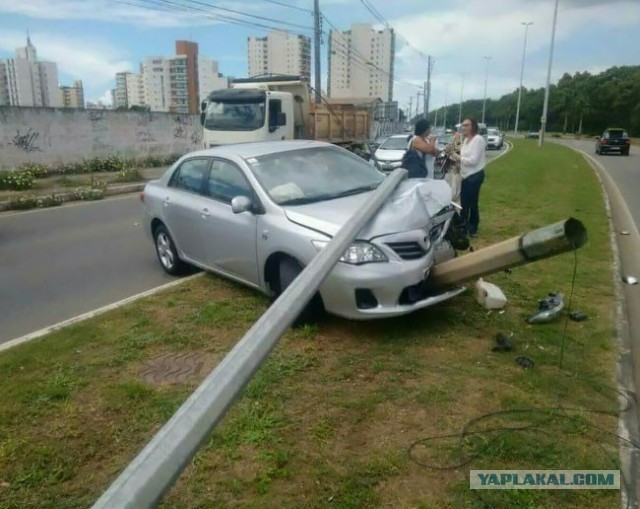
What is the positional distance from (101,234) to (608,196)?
11.3 m

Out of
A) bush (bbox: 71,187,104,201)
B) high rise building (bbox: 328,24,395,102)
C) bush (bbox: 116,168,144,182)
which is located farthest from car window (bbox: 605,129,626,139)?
bush (bbox: 71,187,104,201)

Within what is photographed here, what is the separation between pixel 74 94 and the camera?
4347 cm

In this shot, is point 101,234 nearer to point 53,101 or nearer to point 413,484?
point 413,484

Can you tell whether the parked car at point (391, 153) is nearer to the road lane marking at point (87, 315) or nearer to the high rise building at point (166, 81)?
the road lane marking at point (87, 315)

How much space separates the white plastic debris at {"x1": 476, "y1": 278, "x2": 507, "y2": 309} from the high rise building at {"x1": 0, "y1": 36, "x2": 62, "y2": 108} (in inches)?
1238

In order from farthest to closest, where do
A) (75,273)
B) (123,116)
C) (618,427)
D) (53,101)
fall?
(53,101) < (123,116) < (75,273) < (618,427)

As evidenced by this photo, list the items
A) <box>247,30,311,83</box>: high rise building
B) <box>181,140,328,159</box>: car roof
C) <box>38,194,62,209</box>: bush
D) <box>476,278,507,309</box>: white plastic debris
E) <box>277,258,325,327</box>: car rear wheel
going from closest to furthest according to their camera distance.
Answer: <box>277,258,325,327</box>: car rear wheel < <box>476,278,507,309</box>: white plastic debris < <box>181,140,328,159</box>: car roof < <box>38,194,62,209</box>: bush < <box>247,30,311,83</box>: high rise building

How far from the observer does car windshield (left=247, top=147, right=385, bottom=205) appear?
4.95m

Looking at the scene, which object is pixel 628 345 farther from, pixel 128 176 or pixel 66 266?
pixel 128 176

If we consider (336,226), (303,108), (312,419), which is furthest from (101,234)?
(303,108)

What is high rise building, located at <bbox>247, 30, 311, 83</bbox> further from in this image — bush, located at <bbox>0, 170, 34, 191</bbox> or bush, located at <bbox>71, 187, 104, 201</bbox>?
bush, located at <bbox>71, 187, 104, 201</bbox>

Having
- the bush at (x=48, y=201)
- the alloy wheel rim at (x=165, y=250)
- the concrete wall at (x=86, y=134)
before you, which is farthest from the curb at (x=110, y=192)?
the alloy wheel rim at (x=165, y=250)

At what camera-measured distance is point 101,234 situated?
355 inches

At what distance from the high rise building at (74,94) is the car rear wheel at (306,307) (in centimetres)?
4228
